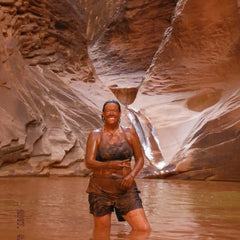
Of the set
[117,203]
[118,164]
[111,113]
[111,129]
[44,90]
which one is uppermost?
[44,90]

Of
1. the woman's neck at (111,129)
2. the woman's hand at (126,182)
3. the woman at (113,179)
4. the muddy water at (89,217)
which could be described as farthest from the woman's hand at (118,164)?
the muddy water at (89,217)

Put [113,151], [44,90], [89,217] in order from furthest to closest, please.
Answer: [44,90] < [89,217] < [113,151]

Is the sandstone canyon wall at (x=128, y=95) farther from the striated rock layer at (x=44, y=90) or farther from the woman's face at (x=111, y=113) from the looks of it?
the woman's face at (x=111, y=113)

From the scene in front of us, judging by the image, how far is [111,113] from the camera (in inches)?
170

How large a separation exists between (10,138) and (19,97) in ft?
4.91

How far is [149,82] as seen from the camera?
63.5 feet

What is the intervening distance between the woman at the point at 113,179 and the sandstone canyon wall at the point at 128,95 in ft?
25.8

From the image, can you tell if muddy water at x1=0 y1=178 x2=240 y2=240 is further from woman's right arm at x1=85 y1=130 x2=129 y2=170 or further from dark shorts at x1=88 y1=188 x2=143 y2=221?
woman's right arm at x1=85 y1=130 x2=129 y2=170

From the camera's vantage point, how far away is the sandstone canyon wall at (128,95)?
12.9 meters

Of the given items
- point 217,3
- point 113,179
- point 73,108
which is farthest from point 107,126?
point 217,3

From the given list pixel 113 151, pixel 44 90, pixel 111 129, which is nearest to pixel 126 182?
pixel 113 151

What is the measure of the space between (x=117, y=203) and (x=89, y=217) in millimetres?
1122

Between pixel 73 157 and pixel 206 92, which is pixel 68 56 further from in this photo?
pixel 73 157

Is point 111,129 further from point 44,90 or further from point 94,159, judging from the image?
point 44,90
